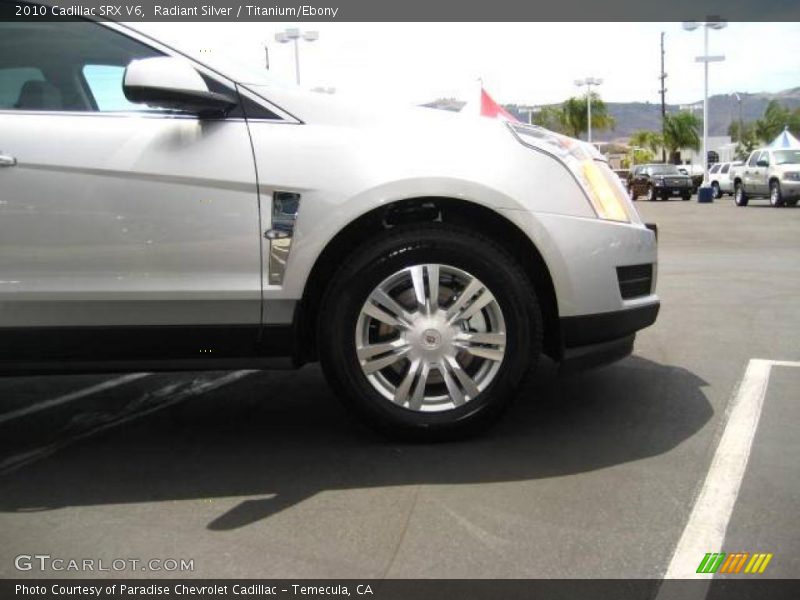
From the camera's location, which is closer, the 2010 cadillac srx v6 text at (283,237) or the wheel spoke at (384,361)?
the 2010 cadillac srx v6 text at (283,237)

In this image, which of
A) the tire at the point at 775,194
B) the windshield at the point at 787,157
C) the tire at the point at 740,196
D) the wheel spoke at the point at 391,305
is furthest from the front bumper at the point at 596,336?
the tire at the point at 740,196

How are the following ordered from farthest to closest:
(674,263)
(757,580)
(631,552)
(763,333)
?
(674,263) < (763,333) < (631,552) < (757,580)

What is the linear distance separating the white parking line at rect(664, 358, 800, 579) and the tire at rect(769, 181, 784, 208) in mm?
21214

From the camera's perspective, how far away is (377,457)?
336cm

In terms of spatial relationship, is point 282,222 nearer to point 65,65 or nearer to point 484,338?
point 484,338

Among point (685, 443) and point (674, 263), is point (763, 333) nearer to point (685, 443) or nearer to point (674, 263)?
point (685, 443)

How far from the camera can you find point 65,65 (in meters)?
3.44

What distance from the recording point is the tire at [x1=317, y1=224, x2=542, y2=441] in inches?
130

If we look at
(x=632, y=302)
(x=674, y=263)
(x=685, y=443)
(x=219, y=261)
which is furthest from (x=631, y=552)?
(x=674, y=263)

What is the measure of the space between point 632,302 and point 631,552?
4.24 ft

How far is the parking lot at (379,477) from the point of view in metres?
2.54

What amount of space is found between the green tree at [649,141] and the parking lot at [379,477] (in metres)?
82.1

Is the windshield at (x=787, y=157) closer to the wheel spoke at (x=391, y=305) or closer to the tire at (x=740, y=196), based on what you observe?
the tire at (x=740, y=196)

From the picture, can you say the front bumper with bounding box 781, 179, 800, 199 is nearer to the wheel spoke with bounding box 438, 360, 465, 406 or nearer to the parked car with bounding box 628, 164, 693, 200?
the parked car with bounding box 628, 164, 693, 200
